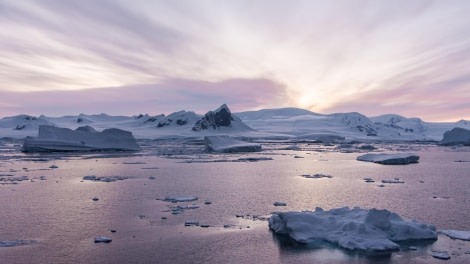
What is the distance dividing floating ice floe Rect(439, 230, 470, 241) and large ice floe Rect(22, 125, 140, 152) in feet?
90.3

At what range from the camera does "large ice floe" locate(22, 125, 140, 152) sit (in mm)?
30391

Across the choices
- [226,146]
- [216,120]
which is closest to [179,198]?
[226,146]

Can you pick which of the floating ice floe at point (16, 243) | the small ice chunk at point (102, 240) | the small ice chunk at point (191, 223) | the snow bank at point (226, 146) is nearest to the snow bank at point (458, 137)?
the snow bank at point (226, 146)

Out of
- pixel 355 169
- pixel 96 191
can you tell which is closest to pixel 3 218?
pixel 96 191

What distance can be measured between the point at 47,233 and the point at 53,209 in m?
2.26

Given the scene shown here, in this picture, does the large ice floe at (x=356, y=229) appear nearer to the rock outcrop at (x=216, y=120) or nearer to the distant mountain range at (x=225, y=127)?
the distant mountain range at (x=225, y=127)

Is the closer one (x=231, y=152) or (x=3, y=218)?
(x=3, y=218)

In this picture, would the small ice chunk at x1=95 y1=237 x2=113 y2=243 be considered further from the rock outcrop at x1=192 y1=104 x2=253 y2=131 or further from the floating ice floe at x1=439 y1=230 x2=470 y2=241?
the rock outcrop at x1=192 y1=104 x2=253 y2=131

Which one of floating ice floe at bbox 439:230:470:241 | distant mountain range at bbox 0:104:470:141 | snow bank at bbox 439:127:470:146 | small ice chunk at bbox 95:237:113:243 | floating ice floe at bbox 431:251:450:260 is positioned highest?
distant mountain range at bbox 0:104:470:141

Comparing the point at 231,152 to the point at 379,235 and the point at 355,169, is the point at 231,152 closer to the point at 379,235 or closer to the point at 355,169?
the point at 355,169

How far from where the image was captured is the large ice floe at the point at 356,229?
7.23 meters

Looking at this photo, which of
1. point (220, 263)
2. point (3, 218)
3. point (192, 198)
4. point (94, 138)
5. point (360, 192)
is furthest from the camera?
point (94, 138)

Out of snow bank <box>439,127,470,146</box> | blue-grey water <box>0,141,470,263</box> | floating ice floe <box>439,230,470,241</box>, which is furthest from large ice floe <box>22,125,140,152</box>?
snow bank <box>439,127,470,146</box>

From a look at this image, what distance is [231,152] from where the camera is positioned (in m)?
33.4
